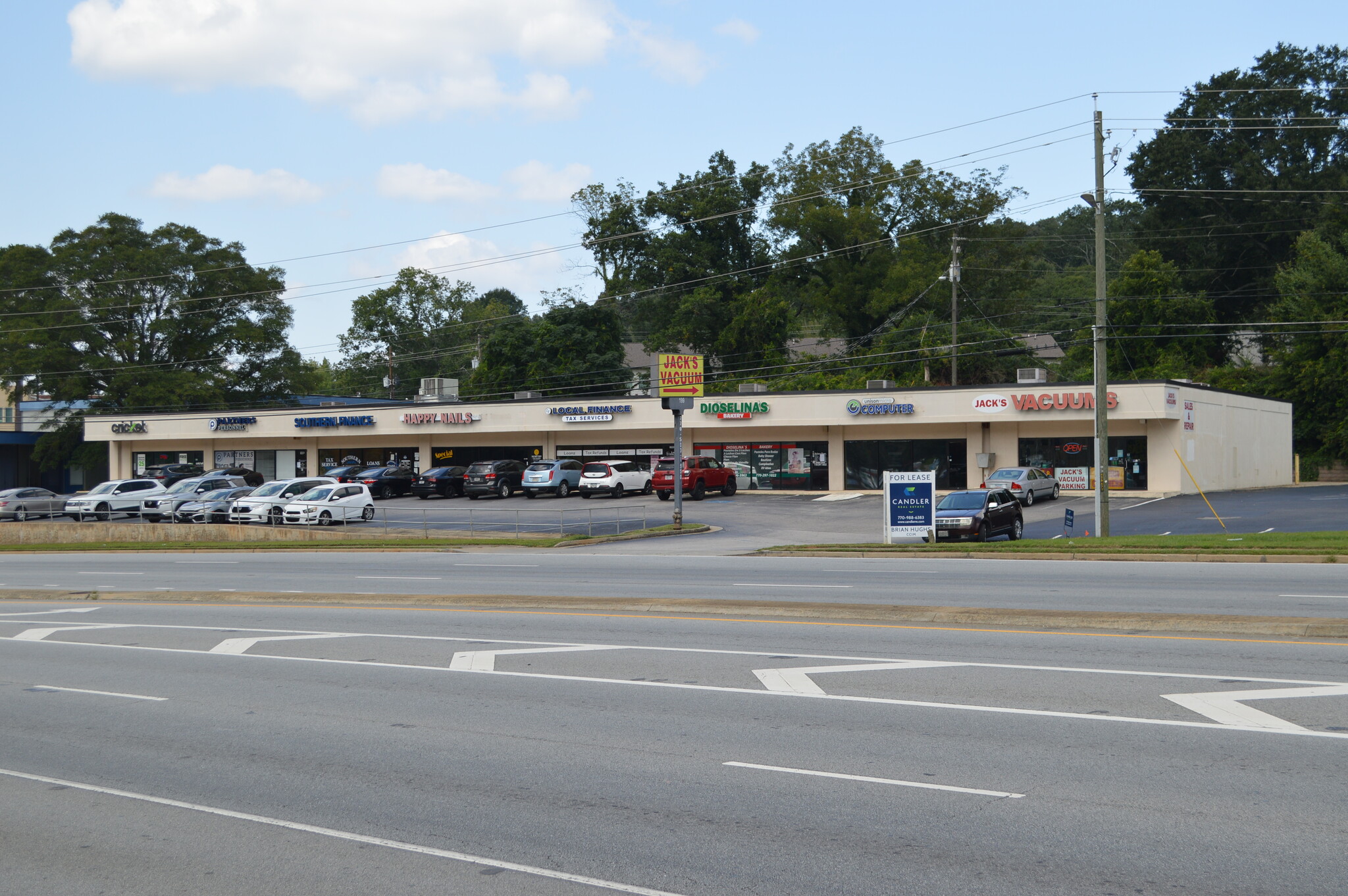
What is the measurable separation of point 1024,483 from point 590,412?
22.1m

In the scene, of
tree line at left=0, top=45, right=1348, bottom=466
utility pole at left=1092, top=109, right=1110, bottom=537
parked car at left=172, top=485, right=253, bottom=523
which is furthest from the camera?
tree line at left=0, top=45, right=1348, bottom=466

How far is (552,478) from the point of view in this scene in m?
49.8

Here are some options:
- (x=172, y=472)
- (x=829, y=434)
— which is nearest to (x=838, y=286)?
(x=829, y=434)

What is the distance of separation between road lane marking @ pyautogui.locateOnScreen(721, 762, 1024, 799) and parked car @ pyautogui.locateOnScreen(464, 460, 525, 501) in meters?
43.6

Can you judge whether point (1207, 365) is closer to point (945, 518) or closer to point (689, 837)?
point (945, 518)

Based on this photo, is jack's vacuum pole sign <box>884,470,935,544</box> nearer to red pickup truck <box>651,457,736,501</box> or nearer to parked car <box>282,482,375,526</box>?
red pickup truck <box>651,457,736,501</box>

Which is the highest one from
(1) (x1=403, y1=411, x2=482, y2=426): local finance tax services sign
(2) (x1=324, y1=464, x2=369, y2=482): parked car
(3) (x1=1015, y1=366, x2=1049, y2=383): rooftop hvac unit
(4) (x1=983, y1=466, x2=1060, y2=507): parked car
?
(3) (x1=1015, y1=366, x2=1049, y2=383): rooftop hvac unit

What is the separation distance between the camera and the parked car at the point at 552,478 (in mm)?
49656

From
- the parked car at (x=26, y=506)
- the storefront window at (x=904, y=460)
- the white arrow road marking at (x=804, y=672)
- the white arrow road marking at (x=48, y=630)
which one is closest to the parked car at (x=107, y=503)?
the parked car at (x=26, y=506)

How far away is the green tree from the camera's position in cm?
6756

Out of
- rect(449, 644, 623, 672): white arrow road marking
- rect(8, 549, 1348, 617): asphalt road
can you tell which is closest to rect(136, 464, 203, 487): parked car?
rect(8, 549, 1348, 617): asphalt road

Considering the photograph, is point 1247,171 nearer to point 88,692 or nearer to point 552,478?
point 552,478

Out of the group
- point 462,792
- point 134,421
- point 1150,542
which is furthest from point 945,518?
point 134,421

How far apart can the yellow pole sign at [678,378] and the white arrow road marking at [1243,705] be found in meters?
26.0
